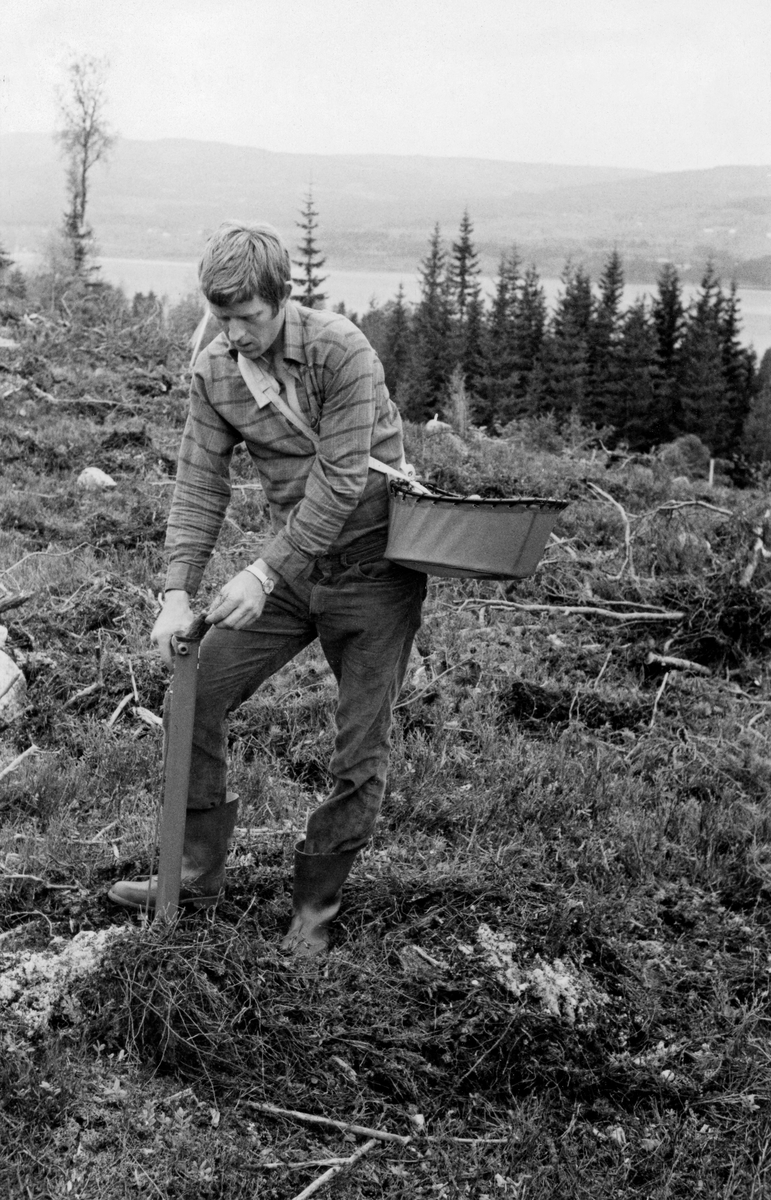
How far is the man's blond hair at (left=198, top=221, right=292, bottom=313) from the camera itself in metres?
2.35

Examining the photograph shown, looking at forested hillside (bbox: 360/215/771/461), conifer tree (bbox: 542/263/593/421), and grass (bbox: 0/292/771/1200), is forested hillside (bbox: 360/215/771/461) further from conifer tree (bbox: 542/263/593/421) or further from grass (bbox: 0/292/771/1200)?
grass (bbox: 0/292/771/1200)

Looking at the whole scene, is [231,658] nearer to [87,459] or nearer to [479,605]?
[479,605]

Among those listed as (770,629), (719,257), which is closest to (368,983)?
(770,629)

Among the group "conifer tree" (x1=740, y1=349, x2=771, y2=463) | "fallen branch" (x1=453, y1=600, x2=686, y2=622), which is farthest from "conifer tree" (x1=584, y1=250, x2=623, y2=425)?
"fallen branch" (x1=453, y1=600, x2=686, y2=622)

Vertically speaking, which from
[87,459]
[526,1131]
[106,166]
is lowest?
[526,1131]

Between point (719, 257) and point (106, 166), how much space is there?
6769 centimetres

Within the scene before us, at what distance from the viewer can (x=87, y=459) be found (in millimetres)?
8688

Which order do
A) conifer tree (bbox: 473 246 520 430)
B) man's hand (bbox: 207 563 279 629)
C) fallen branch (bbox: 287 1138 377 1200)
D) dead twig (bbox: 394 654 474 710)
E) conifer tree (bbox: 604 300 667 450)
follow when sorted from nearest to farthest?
fallen branch (bbox: 287 1138 377 1200) → man's hand (bbox: 207 563 279 629) → dead twig (bbox: 394 654 474 710) → conifer tree (bbox: 473 246 520 430) → conifer tree (bbox: 604 300 667 450)

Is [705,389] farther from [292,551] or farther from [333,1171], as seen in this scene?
[333,1171]

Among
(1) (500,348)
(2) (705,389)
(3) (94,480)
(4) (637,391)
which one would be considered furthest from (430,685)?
(1) (500,348)

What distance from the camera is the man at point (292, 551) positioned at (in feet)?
8.28

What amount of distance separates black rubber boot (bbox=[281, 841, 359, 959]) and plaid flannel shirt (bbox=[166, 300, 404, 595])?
832 millimetres

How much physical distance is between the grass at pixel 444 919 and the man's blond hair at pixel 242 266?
62.2 inches

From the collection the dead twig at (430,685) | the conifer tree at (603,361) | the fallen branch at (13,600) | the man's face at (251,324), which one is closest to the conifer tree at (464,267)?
the conifer tree at (603,361)
